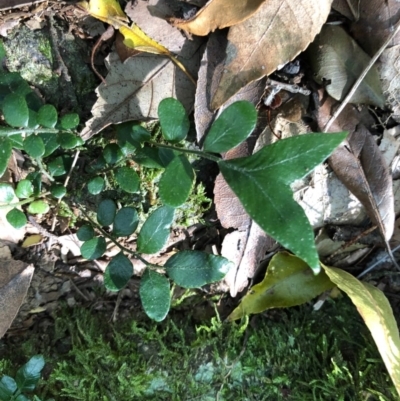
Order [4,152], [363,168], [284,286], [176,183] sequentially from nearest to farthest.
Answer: [176,183]
[4,152]
[363,168]
[284,286]

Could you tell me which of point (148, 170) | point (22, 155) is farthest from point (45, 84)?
point (148, 170)

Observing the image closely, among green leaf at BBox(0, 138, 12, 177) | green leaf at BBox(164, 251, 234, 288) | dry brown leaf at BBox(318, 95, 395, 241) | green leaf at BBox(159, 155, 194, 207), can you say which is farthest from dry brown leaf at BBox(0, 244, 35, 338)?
dry brown leaf at BBox(318, 95, 395, 241)

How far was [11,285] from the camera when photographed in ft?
6.13

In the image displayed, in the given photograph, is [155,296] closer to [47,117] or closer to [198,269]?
[198,269]

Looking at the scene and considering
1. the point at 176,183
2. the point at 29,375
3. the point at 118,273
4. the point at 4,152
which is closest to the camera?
the point at 176,183

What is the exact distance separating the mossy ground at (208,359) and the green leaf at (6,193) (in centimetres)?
58

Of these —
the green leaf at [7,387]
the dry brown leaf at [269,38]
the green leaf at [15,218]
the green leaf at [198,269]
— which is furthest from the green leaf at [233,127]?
the green leaf at [7,387]

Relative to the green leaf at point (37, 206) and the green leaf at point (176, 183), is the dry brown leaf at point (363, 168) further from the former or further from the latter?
the green leaf at point (37, 206)

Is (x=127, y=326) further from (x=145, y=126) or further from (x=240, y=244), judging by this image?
(x=145, y=126)

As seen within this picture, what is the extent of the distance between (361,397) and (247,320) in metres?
0.48

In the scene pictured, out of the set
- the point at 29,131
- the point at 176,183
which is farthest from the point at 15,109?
the point at 176,183

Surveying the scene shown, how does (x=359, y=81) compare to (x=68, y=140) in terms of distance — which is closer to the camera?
(x=68, y=140)

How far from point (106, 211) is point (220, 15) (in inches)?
28.9

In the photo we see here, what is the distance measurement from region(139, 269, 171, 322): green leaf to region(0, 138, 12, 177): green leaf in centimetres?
54
